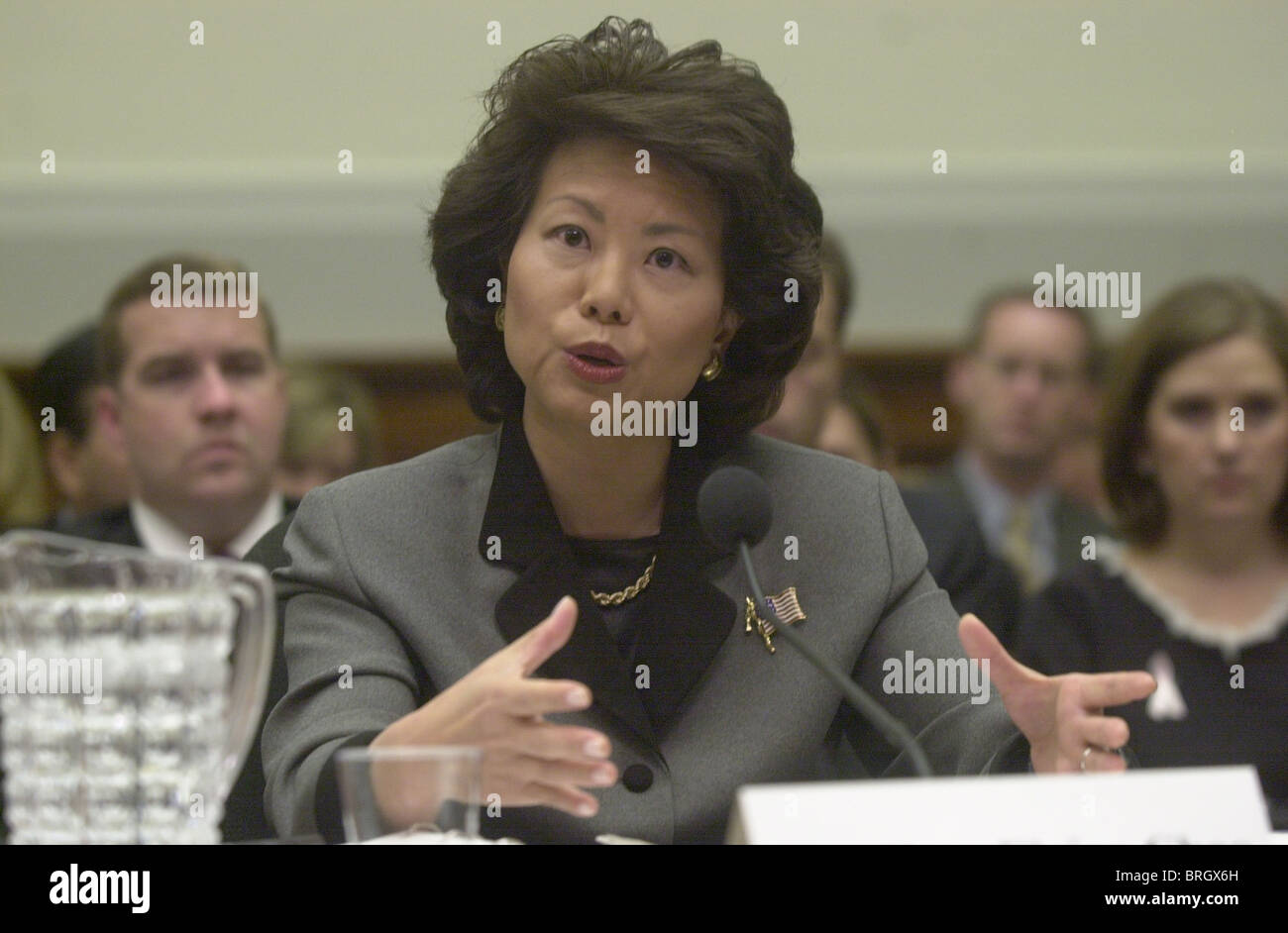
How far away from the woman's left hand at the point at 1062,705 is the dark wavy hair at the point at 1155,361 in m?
1.39

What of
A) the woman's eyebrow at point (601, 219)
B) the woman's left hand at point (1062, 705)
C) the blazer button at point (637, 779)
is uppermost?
the woman's eyebrow at point (601, 219)

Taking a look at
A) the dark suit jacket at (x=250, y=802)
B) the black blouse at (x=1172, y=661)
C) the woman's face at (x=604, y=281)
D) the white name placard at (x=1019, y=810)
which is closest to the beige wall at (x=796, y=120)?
the black blouse at (x=1172, y=661)

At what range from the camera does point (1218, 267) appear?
504cm

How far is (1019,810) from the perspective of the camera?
1.20 metres

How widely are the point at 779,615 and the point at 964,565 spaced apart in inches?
44.3

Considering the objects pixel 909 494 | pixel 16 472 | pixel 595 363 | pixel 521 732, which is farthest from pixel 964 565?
pixel 16 472

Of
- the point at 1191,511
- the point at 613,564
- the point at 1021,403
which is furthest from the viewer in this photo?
the point at 1021,403

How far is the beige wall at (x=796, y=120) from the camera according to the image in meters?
4.36

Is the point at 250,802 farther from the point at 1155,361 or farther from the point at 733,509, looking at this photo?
the point at 1155,361

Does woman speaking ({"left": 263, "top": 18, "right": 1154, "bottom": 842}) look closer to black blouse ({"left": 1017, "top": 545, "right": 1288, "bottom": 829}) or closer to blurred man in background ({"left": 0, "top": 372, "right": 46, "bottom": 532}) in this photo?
black blouse ({"left": 1017, "top": 545, "right": 1288, "bottom": 829})

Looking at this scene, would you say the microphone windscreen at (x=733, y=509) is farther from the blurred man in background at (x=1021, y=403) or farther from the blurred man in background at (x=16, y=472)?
the blurred man in background at (x=1021, y=403)

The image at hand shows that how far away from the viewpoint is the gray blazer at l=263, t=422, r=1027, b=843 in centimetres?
164
